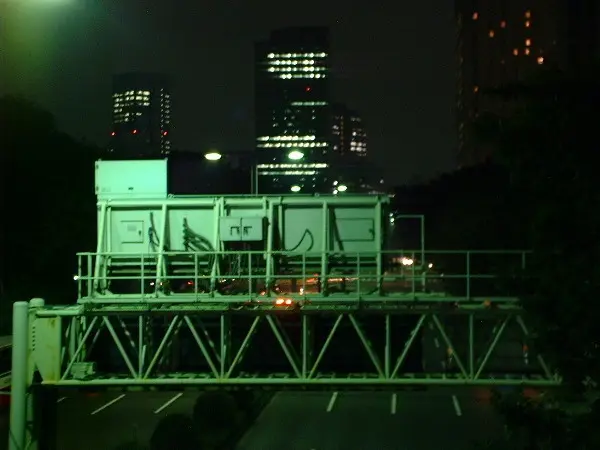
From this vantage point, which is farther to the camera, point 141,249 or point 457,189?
point 457,189

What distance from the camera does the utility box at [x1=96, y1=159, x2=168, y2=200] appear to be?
18.2 metres

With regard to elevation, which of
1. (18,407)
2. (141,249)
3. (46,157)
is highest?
(46,157)

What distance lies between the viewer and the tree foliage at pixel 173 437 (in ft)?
70.9

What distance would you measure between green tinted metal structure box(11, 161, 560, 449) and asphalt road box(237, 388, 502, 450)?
785 centimetres

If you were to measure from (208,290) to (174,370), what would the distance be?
1781 mm

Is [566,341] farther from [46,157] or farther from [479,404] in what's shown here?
[46,157]

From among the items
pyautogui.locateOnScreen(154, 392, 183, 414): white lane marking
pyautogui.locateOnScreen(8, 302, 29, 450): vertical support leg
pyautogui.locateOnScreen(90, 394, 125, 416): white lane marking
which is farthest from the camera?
pyautogui.locateOnScreen(90, 394, 125, 416): white lane marking

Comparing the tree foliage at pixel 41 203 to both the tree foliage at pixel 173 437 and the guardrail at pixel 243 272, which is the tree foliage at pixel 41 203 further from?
the guardrail at pixel 243 272

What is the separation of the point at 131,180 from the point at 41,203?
26036 millimetres

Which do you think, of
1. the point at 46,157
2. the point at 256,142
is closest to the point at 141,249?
the point at 46,157

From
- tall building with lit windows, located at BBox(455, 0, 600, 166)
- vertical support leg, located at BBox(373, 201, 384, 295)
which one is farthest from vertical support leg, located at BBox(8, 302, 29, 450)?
tall building with lit windows, located at BBox(455, 0, 600, 166)

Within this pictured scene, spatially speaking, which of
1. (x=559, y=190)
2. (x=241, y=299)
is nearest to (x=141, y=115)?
(x=241, y=299)

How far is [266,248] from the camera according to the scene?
17.9 metres

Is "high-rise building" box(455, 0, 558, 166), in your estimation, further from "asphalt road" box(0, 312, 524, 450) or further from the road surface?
"asphalt road" box(0, 312, 524, 450)
